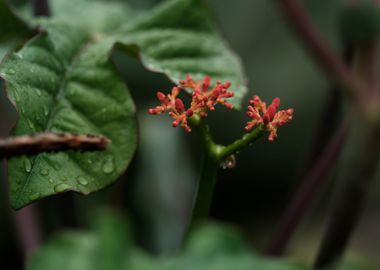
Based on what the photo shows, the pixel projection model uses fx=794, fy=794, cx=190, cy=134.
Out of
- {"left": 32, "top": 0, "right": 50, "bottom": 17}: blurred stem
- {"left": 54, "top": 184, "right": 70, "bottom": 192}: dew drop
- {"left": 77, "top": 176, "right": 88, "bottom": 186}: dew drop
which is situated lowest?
{"left": 54, "top": 184, "right": 70, "bottom": 192}: dew drop

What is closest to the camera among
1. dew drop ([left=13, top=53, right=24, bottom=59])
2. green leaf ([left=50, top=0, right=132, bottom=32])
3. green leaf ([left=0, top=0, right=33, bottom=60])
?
dew drop ([left=13, top=53, right=24, bottom=59])

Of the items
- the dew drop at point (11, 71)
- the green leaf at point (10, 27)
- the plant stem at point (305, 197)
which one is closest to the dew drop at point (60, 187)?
the dew drop at point (11, 71)

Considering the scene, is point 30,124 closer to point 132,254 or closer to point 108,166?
point 108,166

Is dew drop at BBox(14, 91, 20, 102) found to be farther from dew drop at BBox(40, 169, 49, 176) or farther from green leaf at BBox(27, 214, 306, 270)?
green leaf at BBox(27, 214, 306, 270)

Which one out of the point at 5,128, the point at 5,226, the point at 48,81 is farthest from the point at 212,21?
the point at 5,226

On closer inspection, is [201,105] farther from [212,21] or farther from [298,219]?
[298,219]

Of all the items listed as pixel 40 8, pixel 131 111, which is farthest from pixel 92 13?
pixel 131 111

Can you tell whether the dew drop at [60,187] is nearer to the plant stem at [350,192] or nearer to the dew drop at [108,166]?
the dew drop at [108,166]

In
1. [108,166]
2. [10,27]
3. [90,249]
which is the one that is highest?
[10,27]

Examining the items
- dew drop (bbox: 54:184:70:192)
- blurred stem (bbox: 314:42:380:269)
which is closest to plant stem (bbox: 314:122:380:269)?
blurred stem (bbox: 314:42:380:269)
